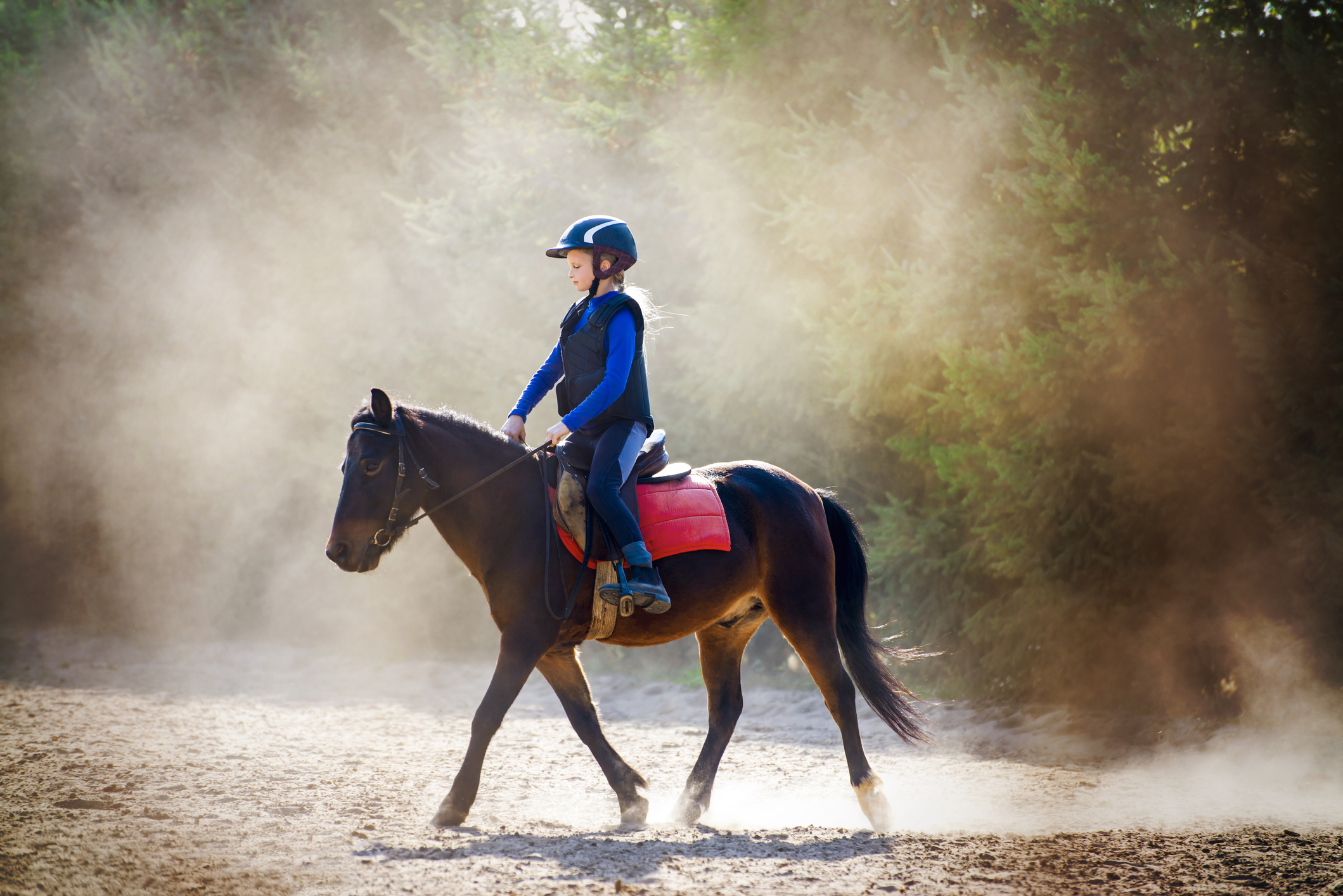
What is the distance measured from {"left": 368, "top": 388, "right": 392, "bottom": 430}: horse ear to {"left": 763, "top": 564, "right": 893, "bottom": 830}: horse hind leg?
2.26 metres

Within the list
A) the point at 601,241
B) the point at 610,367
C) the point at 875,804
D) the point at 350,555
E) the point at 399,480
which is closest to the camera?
the point at 350,555

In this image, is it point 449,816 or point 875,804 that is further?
point 875,804

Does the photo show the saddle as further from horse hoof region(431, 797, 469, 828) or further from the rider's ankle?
horse hoof region(431, 797, 469, 828)

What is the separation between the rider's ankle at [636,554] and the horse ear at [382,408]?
4.33ft

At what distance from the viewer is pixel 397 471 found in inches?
186

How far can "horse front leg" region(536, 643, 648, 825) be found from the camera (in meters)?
4.97

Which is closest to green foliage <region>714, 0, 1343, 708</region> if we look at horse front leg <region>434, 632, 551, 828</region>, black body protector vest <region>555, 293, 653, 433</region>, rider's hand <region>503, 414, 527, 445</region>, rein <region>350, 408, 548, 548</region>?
black body protector vest <region>555, 293, 653, 433</region>

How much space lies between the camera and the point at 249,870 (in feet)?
12.5

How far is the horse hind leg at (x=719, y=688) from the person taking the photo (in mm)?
5266

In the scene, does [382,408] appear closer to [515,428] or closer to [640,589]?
[515,428]

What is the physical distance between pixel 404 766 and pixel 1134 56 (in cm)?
775

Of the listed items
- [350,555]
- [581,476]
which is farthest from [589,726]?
[350,555]

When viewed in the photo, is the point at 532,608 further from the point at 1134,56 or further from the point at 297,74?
the point at 297,74

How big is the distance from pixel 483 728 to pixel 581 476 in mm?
1361
